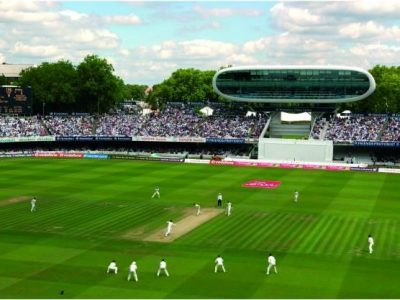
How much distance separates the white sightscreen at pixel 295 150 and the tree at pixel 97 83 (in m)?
37.1

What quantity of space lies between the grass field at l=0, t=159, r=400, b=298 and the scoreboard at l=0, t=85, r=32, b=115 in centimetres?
2523

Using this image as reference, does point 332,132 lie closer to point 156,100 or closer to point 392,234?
point 392,234

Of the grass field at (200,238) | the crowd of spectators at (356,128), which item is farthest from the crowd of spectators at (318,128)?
the grass field at (200,238)

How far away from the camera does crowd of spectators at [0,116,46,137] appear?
85688 mm

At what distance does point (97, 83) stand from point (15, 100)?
22312mm

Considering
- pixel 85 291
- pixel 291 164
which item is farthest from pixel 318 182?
pixel 85 291

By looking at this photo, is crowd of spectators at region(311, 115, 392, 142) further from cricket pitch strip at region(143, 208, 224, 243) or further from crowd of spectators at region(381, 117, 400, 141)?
cricket pitch strip at region(143, 208, 224, 243)

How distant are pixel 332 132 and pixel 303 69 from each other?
961 centimetres

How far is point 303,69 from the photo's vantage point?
81562 mm

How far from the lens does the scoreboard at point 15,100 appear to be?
84.6 metres

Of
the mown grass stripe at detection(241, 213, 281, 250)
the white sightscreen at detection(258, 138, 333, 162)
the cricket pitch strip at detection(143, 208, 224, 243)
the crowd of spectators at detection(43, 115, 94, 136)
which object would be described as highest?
the crowd of spectators at detection(43, 115, 94, 136)

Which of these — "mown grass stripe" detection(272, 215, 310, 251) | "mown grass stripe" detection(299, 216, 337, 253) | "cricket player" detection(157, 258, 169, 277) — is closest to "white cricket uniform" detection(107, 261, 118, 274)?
"cricket player" detection(157, 258, 169, 277)

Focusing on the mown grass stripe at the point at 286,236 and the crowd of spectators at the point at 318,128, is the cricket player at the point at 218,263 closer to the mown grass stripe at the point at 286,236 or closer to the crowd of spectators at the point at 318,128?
the mown grass stripe at the point at 286,236

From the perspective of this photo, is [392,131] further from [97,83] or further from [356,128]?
[97,83]
